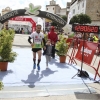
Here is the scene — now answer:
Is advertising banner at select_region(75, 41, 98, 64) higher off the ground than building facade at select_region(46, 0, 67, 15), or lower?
lower

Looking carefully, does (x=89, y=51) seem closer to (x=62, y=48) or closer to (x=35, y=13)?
(x=62, y=48)

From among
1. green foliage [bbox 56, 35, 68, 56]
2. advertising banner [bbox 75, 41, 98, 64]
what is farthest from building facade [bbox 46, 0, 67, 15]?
advertising banner [bbox 75, 41, 98, 64]

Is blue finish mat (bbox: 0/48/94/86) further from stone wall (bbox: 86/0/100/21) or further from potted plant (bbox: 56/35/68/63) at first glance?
stone wall (bbox: 86/0/100/21)

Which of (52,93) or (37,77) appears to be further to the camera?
(37,77)

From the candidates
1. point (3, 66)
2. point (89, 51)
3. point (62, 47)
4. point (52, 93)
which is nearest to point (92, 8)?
point (62, 47)

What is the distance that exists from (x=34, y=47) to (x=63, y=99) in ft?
11.2

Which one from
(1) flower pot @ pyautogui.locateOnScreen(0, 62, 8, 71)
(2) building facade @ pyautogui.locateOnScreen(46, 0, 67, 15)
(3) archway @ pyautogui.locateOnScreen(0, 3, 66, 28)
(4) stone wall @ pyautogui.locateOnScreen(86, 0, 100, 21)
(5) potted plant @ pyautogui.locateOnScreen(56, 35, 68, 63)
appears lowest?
(1) flower pot @ pyautogui.locateOnScreen(0, 62, 8, 71)

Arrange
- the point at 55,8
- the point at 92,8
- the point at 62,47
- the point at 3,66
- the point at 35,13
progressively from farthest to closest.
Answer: the point at 55,8
the point at 92,8
the point at 35,13
the point at 62,47
the point at 3,66

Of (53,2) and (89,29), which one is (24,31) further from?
(53,2)

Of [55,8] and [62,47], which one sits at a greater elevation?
[55,8]

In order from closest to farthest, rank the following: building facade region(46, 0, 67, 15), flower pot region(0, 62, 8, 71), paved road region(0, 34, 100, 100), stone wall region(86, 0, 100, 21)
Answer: paved road region(0, 34, 100, 100), flower pot region(0, 62, 8, 71), stone wall region(86, 0, 100, 21), building facade region(46, 0, 67, 15)

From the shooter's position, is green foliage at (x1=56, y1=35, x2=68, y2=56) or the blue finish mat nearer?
the blue finish mat

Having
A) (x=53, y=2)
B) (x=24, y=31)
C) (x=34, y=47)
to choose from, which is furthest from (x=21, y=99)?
(x=53, y=2)

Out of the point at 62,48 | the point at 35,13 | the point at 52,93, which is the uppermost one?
the point at 35,13
